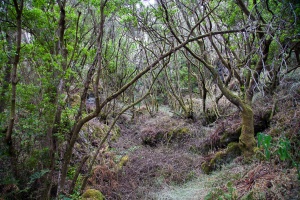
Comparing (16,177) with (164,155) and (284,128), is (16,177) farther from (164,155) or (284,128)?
(284,128)

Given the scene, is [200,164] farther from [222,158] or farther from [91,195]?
[91,195]

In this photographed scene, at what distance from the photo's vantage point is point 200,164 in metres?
6.21

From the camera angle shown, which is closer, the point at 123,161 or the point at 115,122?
the point at 115,122

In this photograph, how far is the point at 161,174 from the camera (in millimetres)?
6102

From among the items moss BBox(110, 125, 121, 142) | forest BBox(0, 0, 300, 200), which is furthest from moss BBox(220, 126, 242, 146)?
moss BBox(110, 125, 121, 142)

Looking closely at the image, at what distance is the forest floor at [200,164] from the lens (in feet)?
12.4

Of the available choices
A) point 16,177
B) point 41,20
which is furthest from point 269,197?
point 41,20

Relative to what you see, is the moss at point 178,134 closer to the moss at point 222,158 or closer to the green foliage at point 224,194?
the moss at point 222,158

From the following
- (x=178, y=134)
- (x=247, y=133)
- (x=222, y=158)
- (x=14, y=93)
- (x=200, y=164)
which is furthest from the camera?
(x=178, y=134)

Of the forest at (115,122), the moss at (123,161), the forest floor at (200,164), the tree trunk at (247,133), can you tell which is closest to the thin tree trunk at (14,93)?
the forest at (115,122)

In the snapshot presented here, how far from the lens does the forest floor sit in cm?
378

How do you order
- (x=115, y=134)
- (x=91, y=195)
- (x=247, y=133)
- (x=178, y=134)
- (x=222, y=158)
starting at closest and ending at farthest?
(x=91, y=195) → (x=247, y=133) → (x=222, y=158) → (x=178, y=134) → (x=115, y=134)

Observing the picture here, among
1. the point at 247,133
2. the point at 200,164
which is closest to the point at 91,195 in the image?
the point at 200,164

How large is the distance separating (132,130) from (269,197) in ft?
25.7
